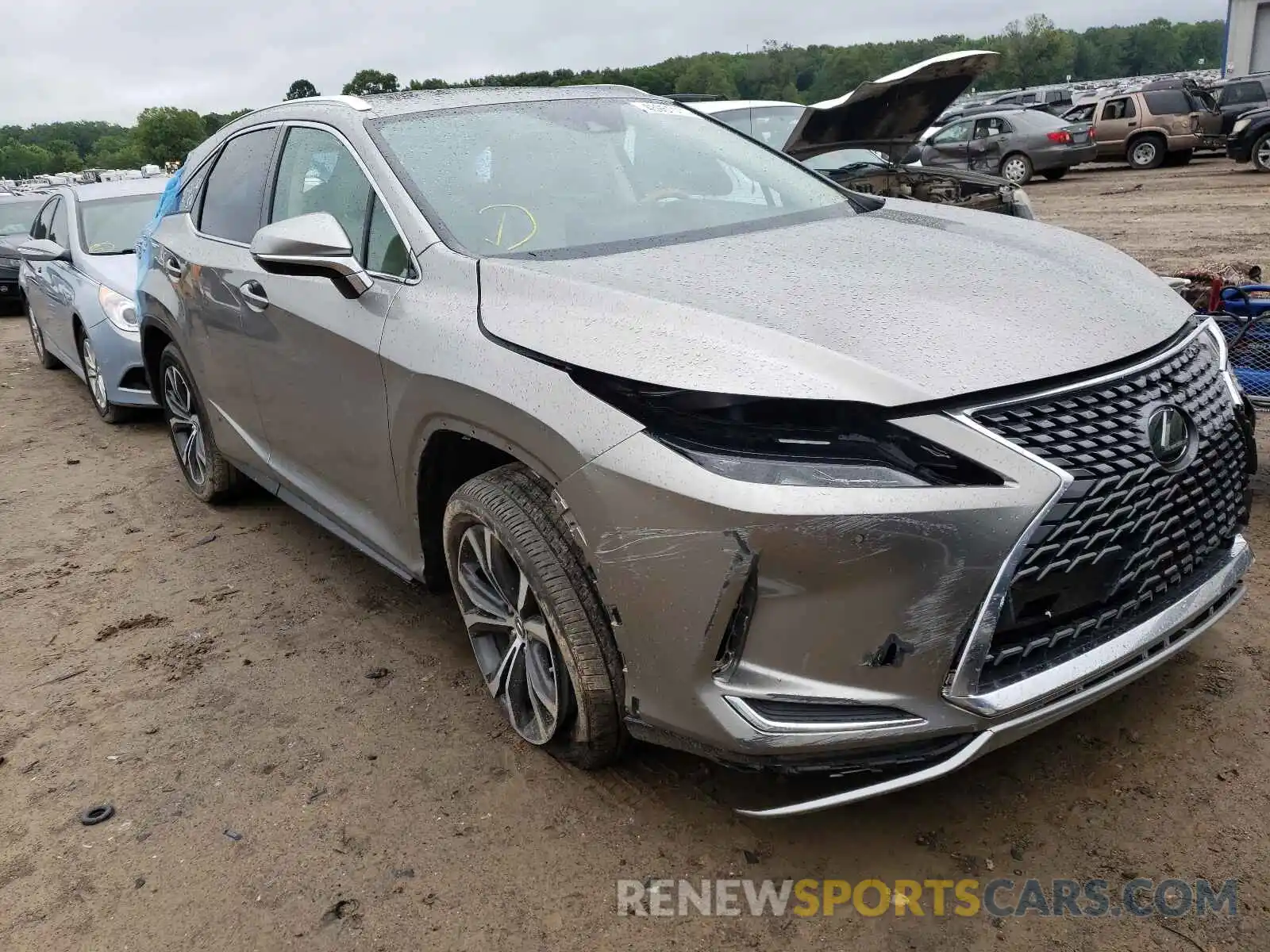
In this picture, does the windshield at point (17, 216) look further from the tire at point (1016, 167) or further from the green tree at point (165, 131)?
the green tree at point (165, 131)

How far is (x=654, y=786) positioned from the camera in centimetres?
265

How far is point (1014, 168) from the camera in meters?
19.8

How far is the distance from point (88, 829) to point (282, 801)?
51 cm

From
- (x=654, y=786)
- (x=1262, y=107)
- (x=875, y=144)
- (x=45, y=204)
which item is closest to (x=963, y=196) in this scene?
(x=875, y=144)

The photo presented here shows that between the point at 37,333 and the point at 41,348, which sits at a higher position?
the point at 37,333

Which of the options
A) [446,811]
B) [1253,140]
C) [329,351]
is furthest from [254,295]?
[1253,140]

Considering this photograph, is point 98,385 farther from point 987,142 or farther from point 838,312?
point 987,142

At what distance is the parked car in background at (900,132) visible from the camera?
5941 millimetres

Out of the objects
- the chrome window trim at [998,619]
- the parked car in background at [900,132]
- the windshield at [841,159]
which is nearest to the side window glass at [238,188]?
the parked car in background at [900,132]

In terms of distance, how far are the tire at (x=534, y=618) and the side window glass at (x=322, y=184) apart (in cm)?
93

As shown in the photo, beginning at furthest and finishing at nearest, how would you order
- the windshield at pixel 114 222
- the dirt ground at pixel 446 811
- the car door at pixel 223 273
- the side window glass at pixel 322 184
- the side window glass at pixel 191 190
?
the windshield at pixel 114 222 → the side window glass at pixel 191 190 → the car door at pixel 223 273 → the side window glass at pixel 322 184 → the dirt ground at pixel 446 811

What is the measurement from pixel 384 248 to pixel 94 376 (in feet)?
16.9

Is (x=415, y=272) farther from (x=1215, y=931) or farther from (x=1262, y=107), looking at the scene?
(x=1262, y=107)

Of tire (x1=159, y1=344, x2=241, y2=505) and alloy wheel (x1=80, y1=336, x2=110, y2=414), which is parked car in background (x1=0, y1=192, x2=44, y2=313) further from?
tire (x1=159, y1=344, x2=241, y2=505)
